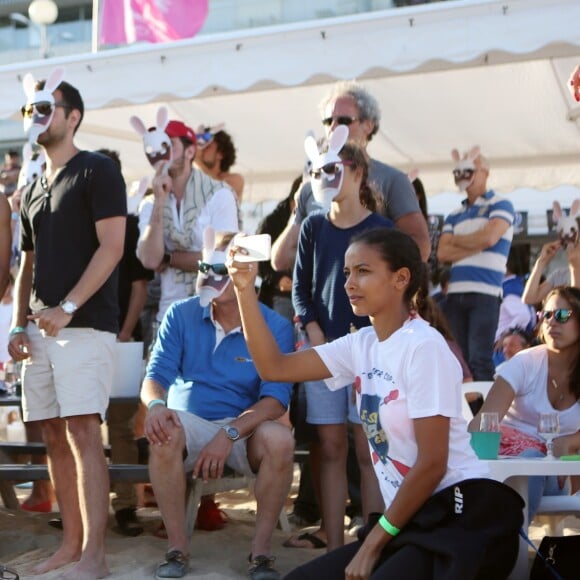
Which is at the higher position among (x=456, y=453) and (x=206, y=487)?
(x=456, y=453)

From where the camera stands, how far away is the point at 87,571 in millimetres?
3945

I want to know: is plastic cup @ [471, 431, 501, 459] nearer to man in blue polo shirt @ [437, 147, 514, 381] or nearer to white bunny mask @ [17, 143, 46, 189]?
man in blue polo shirt @ [437, 147, 514, 381]

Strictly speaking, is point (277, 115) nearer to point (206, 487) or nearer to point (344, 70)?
point (344, 70)

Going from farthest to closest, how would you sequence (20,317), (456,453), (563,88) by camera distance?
1. (563,88)
2. (20,317)
3. (456,453)

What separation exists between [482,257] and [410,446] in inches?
132

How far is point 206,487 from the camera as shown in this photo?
450cm

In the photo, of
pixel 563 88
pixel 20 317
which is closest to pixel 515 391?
pixel 20 317

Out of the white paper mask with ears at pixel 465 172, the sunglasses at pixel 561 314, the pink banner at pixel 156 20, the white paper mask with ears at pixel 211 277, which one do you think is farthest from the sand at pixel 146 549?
the pink banner at pixel 156 20

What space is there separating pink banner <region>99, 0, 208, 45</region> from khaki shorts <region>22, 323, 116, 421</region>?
3.74 m

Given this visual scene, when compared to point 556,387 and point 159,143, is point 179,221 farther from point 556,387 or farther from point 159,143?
point 556,387

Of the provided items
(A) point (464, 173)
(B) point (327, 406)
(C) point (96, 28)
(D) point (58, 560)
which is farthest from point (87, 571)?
(C) point (96, 28)

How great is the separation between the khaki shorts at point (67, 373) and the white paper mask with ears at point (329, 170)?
100 cm

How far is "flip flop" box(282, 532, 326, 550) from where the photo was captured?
458 cm

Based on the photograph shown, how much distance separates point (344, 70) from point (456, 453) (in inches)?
137
